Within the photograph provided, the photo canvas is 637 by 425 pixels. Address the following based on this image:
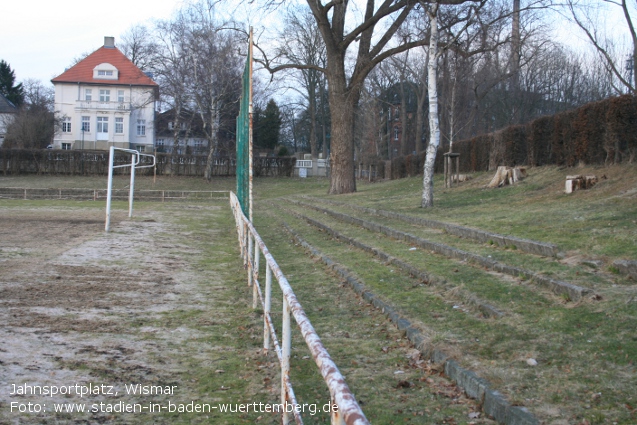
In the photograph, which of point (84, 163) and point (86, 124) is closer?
point (84, 163)

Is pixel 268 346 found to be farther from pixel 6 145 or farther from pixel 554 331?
pixel 6 145

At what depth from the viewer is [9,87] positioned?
75312 millimetres

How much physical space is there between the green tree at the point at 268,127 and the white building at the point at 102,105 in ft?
36.0

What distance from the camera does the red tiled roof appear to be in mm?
58938

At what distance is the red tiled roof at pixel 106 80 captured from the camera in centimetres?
5894

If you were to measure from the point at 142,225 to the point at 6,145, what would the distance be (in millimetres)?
42081

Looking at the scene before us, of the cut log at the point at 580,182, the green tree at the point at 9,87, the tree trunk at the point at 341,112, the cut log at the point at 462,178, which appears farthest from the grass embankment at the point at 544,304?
the green tree at the point at 9,87

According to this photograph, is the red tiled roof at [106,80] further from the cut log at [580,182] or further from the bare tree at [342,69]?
the cut log at [580,182]

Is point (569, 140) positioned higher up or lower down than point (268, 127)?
lower down

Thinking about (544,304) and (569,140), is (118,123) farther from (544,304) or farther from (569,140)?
(544,304)

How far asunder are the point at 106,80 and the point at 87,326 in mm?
58109

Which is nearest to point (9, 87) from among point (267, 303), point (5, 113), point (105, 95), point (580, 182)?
point (5, 113)

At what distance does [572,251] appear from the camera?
740 centimetres

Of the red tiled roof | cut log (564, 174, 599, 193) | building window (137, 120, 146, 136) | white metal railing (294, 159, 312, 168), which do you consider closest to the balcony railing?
the red tiled roof
